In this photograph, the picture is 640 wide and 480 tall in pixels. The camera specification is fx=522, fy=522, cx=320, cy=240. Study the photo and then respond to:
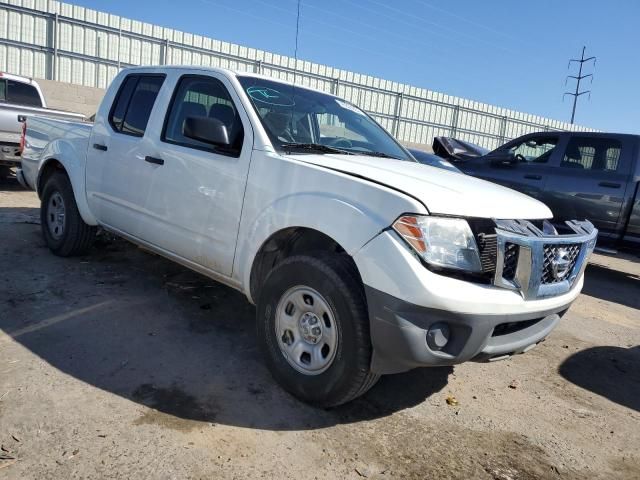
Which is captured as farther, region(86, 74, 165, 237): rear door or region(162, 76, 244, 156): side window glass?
region(86, 74, 165, 237): rear door

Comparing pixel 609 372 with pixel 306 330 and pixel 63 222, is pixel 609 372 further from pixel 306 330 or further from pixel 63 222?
pixel 63 222

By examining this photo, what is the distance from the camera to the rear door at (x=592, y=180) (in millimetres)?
7086

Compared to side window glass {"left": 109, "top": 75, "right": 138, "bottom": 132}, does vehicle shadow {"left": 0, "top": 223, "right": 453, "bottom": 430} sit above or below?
below

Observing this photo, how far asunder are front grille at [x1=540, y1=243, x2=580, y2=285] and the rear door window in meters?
10.3

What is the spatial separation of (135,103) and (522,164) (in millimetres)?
5912

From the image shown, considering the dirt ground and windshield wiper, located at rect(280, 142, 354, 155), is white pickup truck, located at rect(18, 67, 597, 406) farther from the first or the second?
the dirt ground

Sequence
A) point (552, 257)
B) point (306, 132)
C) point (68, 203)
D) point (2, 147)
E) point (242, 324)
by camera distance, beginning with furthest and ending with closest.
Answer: point (2, 147)
point (68, 203)
point (242, 324)
point (306, 132)
point (552, 257)

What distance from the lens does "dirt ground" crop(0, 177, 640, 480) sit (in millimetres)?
2453

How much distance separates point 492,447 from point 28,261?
14.7 ft

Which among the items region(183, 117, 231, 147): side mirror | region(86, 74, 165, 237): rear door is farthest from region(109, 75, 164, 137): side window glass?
region(183, 117, 231, 147): side mirror

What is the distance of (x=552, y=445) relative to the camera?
2.91 metres

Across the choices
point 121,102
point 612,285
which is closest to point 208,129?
point 121,102

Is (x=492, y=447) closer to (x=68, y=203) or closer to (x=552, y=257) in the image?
(x=552, y=257)

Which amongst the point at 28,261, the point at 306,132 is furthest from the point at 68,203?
the point at 306,132
